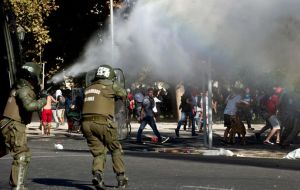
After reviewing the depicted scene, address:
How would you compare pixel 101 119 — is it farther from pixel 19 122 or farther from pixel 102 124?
pixel 19 122

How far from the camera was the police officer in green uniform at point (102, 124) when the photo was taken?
10758 mm

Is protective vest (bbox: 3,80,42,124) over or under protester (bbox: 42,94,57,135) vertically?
under

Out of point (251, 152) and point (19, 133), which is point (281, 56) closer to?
point (19, 133)

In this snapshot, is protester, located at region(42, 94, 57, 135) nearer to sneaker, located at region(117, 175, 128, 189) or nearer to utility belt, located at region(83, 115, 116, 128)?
utility belt, located at region(83, 115, 116, 128)

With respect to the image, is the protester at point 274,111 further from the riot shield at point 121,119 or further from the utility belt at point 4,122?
the utility belt at point 4,122

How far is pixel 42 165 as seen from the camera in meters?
14.9

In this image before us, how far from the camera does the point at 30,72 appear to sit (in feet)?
32.3

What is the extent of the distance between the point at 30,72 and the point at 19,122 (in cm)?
67

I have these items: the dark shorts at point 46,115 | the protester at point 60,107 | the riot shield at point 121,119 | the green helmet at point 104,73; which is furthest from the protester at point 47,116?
the green helmet at point 104,73

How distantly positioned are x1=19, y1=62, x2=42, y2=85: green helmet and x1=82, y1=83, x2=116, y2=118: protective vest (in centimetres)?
99

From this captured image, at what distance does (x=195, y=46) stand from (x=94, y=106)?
5.18 m

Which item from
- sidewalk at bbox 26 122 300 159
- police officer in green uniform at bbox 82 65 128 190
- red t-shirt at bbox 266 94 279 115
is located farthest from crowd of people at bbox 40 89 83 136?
police officer in green uniform at bbox 82 65 128 190

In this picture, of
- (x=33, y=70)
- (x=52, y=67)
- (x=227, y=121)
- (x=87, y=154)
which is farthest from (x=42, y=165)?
(x=52, y=67)

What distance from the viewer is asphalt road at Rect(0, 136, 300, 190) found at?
11.4 meters
